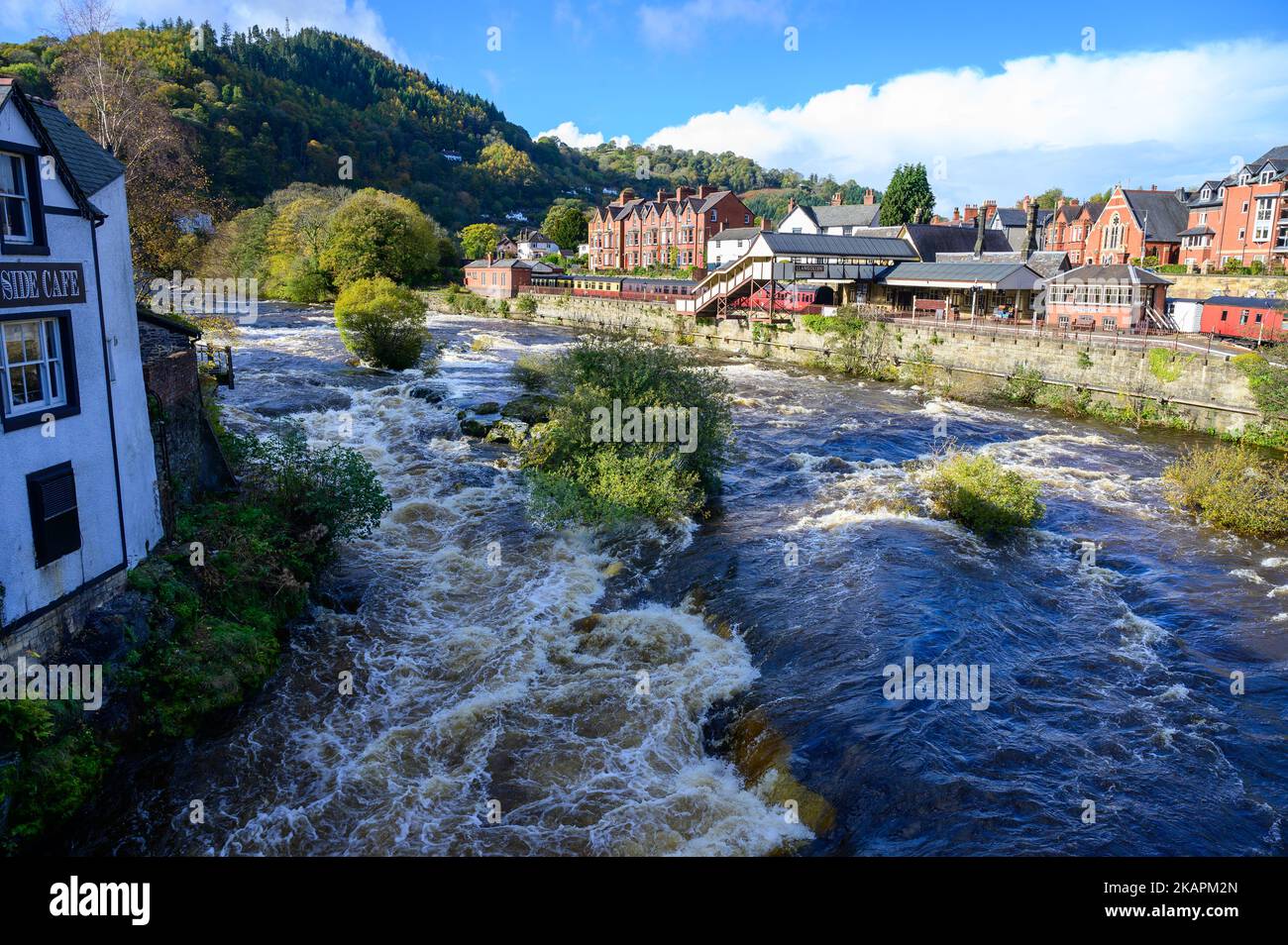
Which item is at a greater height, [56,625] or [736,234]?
[736,234]

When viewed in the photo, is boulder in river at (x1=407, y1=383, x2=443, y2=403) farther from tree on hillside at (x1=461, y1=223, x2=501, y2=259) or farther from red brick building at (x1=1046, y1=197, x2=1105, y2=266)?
tree on hillside at (x1=461, y1=223, x2=501, y2=259)

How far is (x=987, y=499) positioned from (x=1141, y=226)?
58.7 metres

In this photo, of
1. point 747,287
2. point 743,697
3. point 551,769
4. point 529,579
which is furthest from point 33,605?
point 747,287

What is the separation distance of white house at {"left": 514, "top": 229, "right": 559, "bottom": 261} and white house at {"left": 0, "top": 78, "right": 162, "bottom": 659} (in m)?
97.2

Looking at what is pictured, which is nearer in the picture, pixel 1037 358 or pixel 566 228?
pixel 1037 358

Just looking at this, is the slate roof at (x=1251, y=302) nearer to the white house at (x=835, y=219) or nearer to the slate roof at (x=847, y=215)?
the white house at (x=835, y=219)

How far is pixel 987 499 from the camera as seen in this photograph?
22438mm

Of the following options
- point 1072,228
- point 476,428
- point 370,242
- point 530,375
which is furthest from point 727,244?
point 476,428

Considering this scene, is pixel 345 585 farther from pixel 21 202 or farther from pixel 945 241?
pixel 945 241

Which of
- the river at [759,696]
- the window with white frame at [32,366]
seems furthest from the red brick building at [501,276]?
the window with white frame at [32,366]

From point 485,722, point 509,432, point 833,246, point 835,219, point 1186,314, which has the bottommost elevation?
point 485,722

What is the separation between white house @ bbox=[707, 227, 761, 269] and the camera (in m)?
87.2

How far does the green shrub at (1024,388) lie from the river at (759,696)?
1403 cm

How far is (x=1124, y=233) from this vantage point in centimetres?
6950
